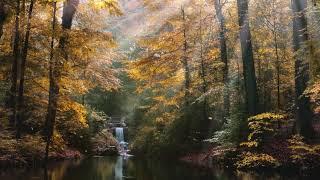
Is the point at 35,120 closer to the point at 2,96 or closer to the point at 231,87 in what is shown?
the point at 2,96

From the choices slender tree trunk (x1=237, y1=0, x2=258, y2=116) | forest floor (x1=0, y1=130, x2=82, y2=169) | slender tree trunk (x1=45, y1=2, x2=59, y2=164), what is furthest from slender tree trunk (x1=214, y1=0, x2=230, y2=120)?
forest floor (x1=0, y1=130, x2=82, y2=169)

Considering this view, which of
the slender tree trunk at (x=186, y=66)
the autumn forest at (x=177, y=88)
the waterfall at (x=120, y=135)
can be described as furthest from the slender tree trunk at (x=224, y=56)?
the waterfall at (x=120, y=135)

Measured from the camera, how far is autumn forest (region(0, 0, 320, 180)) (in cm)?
1278

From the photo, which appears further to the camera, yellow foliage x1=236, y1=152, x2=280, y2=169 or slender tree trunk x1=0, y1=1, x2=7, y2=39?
yellow foliage x1=236, y1=152, x2=280, y2=169

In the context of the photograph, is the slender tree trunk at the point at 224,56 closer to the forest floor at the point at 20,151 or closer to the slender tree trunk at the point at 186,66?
the slender tree trunk at the point at 186,66

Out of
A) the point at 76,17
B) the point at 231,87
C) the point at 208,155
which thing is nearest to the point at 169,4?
the point at 76,17

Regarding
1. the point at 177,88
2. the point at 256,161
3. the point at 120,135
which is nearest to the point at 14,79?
the point at 256,161

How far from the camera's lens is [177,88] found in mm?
23969

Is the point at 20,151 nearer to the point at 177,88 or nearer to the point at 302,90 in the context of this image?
the point at 302,90

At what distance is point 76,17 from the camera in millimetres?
19750

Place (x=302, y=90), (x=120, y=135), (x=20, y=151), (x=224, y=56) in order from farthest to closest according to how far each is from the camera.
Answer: (x=120, y=135), (x=224, y=56), (x=302, y=90), (x=20, y=151)

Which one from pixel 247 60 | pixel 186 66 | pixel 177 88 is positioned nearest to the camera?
pixel 247 60

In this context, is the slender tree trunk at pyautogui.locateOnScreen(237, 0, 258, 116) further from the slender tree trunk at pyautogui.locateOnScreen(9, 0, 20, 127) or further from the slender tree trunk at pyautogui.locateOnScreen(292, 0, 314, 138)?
the slender tree trunk at pyautogui.locateOnScreen(9, 0, 20, 127)

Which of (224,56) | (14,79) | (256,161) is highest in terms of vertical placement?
(224,56)
